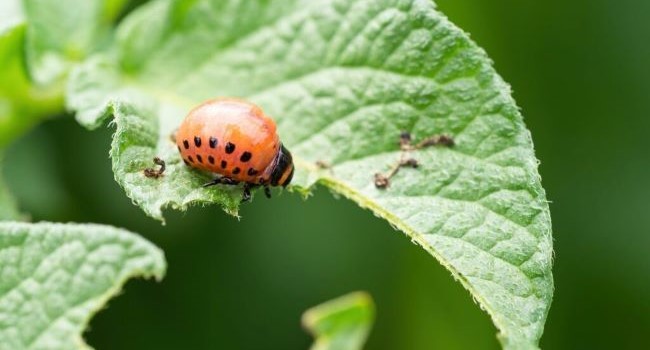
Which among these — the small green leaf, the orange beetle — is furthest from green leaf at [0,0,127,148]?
the orange beetle

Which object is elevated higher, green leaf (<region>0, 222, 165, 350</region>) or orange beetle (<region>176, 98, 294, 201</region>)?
orange beetle (<region>176, 98, 294, 201</region>)

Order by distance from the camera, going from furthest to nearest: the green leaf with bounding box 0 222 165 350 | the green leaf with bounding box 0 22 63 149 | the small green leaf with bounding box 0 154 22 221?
the green leaf with bounding box 0 22 63 149 → the small green leaf with bounding box 0 154 22 221 → the green leaf with bounding box 0 222 165 350

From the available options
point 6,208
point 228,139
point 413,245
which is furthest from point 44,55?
point 413,245

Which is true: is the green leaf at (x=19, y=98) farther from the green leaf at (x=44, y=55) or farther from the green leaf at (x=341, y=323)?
the green leaf at (x=341, y=323)

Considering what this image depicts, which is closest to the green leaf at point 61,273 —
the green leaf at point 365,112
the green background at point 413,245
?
the green leaf at point 365,112

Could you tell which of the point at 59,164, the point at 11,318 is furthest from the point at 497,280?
the point at 59,164

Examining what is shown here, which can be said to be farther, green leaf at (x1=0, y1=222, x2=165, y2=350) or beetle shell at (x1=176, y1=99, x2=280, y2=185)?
beetle shell at (x1=176, y1=99, x2=280, y2=185)

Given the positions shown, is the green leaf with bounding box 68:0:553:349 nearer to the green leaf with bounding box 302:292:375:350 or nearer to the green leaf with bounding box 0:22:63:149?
the green leaf with bounding box 0:22:63:149
